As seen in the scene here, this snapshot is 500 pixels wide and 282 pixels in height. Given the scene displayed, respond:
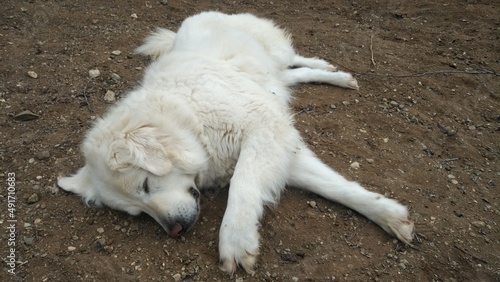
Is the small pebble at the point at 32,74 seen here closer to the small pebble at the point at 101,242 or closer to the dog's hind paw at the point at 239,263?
the small pebble at the point at 101,242

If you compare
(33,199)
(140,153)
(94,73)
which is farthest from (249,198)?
(94,73)

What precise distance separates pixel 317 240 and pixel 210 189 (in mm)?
979

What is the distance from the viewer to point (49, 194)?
319 centimetres

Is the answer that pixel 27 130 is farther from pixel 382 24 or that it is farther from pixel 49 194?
pixel 382 24

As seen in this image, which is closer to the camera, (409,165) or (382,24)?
(409,165)

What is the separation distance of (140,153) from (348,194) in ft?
4.95

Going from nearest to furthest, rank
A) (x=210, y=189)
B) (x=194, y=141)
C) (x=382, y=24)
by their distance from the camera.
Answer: (x=194, y=141)
(x=210, y=189)
(x=382, y=24)

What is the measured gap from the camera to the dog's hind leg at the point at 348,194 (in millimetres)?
2729

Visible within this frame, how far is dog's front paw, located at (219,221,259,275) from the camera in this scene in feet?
8.35

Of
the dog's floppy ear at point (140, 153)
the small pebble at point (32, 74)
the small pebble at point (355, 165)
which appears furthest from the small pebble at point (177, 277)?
the small pebble at point (32, 74)

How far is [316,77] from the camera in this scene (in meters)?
4.42

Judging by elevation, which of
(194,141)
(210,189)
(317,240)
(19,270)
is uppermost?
(194,141)

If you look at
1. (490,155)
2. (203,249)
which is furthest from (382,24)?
(203,249)

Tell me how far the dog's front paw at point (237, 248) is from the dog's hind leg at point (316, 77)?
88.5 inches
